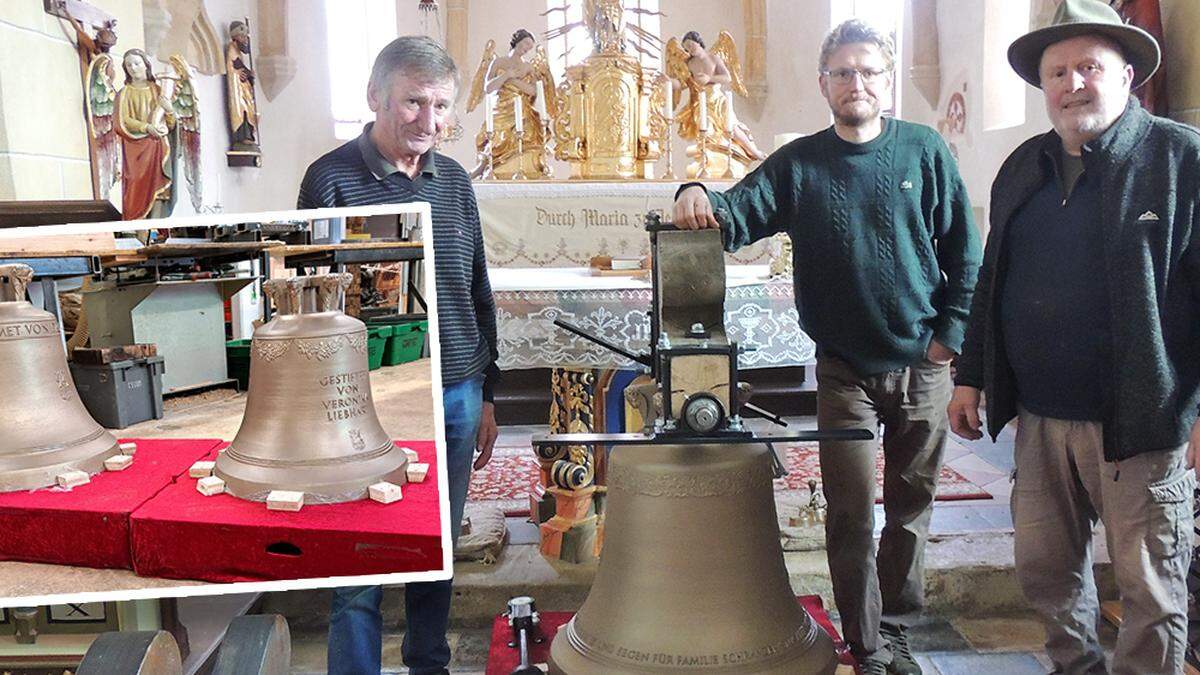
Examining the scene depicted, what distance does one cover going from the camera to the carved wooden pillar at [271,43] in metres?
11.8

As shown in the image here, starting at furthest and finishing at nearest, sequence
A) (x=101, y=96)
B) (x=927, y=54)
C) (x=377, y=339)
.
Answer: (x=927, y=54)
(x=101, y=96)
(x=377, y=339)

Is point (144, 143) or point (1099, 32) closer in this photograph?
point (1099, 32)

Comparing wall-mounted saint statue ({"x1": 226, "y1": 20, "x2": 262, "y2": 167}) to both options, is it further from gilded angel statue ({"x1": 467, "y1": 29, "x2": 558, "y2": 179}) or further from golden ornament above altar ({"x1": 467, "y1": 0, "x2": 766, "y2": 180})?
gilded angel statue ({"x1": 467, "y1": 29, "x2": 558, "y2": 179})

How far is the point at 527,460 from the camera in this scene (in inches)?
199

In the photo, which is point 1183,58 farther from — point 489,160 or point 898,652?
point 489,160

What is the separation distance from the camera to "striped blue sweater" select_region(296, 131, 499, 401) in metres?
1.77

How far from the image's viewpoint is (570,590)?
3479mm

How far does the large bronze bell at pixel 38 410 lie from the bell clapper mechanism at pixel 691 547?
65 cm

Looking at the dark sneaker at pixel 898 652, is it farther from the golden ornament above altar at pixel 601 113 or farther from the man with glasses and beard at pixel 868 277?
the golden ornament above altar at pixel 601 113

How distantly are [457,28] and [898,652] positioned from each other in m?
12.5

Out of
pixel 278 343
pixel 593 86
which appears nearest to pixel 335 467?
pixel 278 343

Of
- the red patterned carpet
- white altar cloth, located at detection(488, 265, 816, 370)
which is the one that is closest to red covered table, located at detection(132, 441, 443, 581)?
white altar cloth, located at detection(488, 265, 816, 370)

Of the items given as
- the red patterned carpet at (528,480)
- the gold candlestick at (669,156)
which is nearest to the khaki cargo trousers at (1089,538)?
the red patterned carpet at (528,480)

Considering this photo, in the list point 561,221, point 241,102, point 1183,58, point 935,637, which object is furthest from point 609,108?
point 241,102
